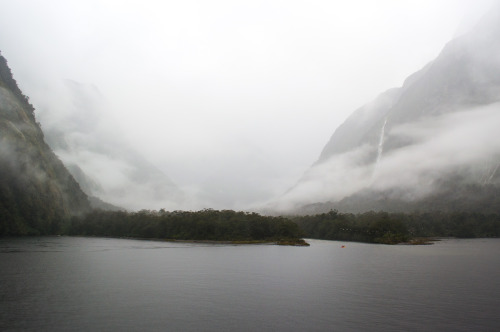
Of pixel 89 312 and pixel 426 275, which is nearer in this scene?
pixel 89 312

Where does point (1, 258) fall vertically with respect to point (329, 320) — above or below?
above

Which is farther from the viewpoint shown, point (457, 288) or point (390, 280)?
point (390, 280)

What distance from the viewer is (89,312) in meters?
41.9

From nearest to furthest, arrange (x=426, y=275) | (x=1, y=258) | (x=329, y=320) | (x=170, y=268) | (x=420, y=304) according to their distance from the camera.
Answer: (x=329, y=320) → (x=420, y=304) → (x=426, y=275) → (x=170, y=268) → (x=1, y=258)

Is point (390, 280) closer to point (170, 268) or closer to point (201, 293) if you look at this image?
point (201, 293)

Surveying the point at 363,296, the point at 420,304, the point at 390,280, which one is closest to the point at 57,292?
the point at 363,296

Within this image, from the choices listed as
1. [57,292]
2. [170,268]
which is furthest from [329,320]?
[170,268]

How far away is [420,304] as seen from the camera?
4841 cm

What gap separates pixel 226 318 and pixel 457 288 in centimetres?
4146

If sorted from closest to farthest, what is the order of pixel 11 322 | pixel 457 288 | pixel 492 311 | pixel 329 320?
pixel 11 322 → pixel 329 320 → pixel 492 311 → pixel 457 288

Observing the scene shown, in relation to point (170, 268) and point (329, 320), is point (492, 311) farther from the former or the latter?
point (170, 268)

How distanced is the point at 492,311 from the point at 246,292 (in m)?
32.3

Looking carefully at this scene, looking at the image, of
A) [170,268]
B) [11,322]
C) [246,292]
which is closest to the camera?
[11,322]

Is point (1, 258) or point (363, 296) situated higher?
point (1, 258)
